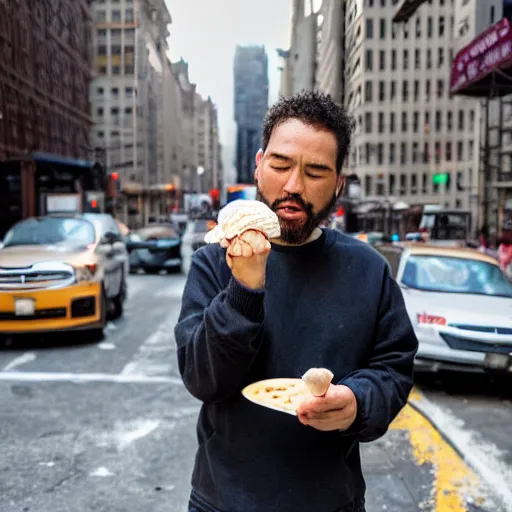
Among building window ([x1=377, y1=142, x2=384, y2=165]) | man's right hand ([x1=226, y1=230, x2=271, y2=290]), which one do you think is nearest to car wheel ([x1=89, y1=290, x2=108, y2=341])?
building window ([x1=377, y1=142, x2=384, y2=165])

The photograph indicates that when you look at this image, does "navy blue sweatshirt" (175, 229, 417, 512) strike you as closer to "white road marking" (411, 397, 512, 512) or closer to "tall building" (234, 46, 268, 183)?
"tall building" (234, 46, 268, 183)

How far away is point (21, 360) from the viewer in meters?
7.68

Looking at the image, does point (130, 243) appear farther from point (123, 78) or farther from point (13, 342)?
point (123, 78)

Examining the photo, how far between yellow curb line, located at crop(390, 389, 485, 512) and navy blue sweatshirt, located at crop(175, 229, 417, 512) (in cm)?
256

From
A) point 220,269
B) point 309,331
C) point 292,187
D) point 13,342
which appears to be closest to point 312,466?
point 309,331

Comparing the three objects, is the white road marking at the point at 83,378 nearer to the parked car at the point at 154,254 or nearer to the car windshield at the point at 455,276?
the car windshield at the point at 455,276

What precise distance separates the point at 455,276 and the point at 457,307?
3.56 feet

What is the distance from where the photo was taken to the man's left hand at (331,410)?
4.79 ft

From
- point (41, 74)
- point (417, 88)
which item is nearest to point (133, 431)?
point (41, 74)

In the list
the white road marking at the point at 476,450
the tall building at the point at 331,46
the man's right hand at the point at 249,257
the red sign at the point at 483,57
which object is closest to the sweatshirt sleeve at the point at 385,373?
the man's right hand at the point at 249,257

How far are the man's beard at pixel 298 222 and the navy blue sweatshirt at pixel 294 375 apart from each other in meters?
0.04

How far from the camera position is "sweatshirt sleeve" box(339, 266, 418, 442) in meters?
1.64

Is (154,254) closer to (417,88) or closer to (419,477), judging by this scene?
(417,88)

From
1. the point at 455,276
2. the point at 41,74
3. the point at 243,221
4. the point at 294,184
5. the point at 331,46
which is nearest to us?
the point at 243,221
